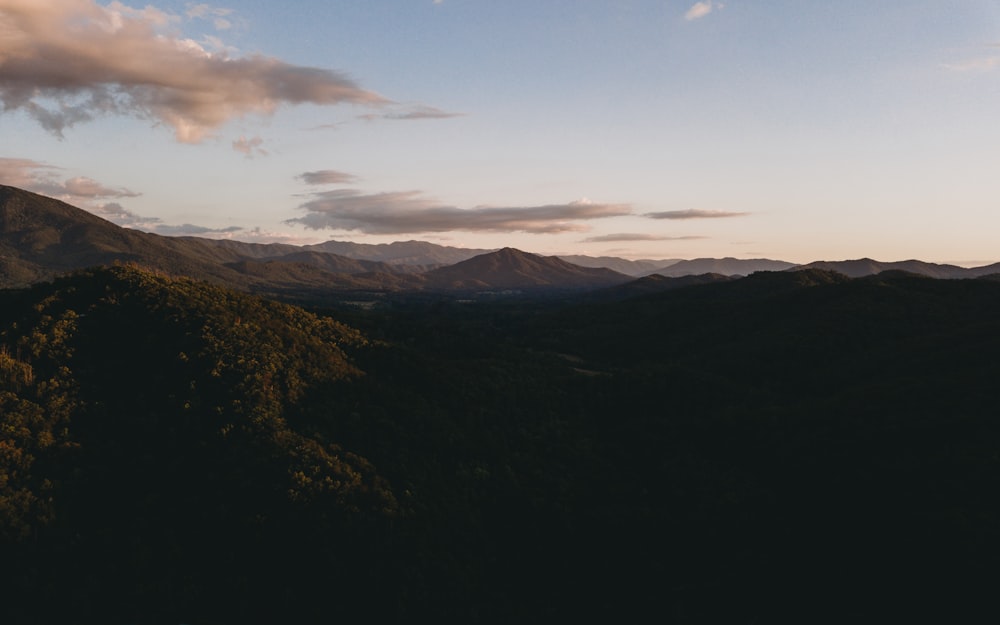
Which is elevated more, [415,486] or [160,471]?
[160,471]

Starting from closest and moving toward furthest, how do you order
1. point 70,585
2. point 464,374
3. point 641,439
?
point 70,585
point 641,439
point 464,374

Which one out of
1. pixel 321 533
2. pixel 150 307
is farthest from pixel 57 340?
pixel 321 533

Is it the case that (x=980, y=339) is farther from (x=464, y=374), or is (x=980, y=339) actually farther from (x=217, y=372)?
(x=217, y=372)

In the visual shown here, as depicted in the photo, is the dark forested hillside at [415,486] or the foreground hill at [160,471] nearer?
the foreground hill at [160,471]

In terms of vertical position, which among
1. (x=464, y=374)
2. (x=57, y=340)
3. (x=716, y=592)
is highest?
(x=57, y=340)

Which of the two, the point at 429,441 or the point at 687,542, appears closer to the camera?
the point at 687,542

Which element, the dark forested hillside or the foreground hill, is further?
the dark forested hillside

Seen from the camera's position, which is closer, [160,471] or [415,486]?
[160,471]

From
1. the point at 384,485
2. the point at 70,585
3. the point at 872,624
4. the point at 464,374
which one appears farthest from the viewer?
the point at 464,374
